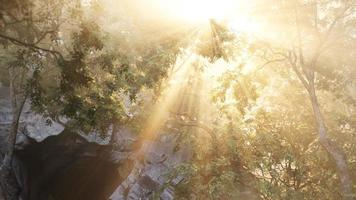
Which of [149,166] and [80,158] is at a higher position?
[149,166]

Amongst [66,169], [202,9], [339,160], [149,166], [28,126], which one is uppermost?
[202,9]

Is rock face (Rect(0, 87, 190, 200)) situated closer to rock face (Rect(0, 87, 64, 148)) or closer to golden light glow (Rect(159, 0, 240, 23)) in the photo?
rock face (Rect(0, 87, 64, 148))

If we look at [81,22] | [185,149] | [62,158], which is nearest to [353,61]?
[185,149]

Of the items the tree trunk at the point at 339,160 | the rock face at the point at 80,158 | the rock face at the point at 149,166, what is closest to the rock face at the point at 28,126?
the rock face at the point at 80,158

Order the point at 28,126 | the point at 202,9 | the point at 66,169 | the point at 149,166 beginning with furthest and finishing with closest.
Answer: the point at 66,169 < the point at 149,166 < the point at 28,126 < the point at 202,9

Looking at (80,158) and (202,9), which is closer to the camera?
(202,9)

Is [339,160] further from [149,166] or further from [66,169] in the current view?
[66,169]

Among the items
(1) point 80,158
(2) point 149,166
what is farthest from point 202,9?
(1) point 80,158

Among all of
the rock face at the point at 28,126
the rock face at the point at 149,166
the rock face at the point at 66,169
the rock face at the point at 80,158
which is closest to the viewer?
the rock face at the point at 28,126

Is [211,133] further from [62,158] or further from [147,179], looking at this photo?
[62,158]

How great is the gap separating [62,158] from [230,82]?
35.6 ft

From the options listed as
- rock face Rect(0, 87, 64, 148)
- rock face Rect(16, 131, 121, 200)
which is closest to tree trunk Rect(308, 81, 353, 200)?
rock face Rect(16, 131, 121, 200)

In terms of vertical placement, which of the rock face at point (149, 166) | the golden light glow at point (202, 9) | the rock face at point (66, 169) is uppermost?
the golden light glow at point (202, 9)

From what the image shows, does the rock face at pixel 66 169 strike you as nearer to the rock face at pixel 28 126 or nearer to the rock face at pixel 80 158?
the rock face at pixel 80 158
